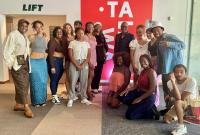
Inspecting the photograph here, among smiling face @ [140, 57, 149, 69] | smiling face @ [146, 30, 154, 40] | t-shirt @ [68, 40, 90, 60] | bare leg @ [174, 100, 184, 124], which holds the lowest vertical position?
bare leg @ [174, 100, 184, 124]

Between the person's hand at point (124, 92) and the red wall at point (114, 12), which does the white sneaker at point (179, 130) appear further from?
the red wall at point (114, 12)

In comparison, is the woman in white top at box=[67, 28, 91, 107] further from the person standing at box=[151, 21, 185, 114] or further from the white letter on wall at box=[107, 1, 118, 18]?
the white letter on wall at box=[107, 1, 118, 18]

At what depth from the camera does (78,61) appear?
4566mm

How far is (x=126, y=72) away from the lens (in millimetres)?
4676

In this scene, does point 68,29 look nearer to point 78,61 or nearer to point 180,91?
point 78,61

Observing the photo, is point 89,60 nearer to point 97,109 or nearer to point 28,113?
point 97,109

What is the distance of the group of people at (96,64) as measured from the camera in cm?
385

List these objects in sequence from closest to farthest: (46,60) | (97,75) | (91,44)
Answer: (46,60) < (91,44) < (97,75)

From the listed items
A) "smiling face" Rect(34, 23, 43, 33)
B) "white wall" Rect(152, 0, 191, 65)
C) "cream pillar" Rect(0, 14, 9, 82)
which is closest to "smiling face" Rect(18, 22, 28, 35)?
"smiling face" Rect(34, 23, 43, 33)

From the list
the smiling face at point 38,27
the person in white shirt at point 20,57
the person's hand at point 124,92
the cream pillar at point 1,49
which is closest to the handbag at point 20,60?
the person in white shirt at point 20,57

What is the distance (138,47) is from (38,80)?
5.92 feet

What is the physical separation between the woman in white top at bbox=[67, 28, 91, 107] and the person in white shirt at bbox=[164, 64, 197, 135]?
1578mm

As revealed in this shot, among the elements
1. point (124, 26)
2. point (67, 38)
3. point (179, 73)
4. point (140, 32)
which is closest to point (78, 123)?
point (179, 73)

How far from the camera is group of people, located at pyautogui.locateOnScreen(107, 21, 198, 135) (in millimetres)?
3543
